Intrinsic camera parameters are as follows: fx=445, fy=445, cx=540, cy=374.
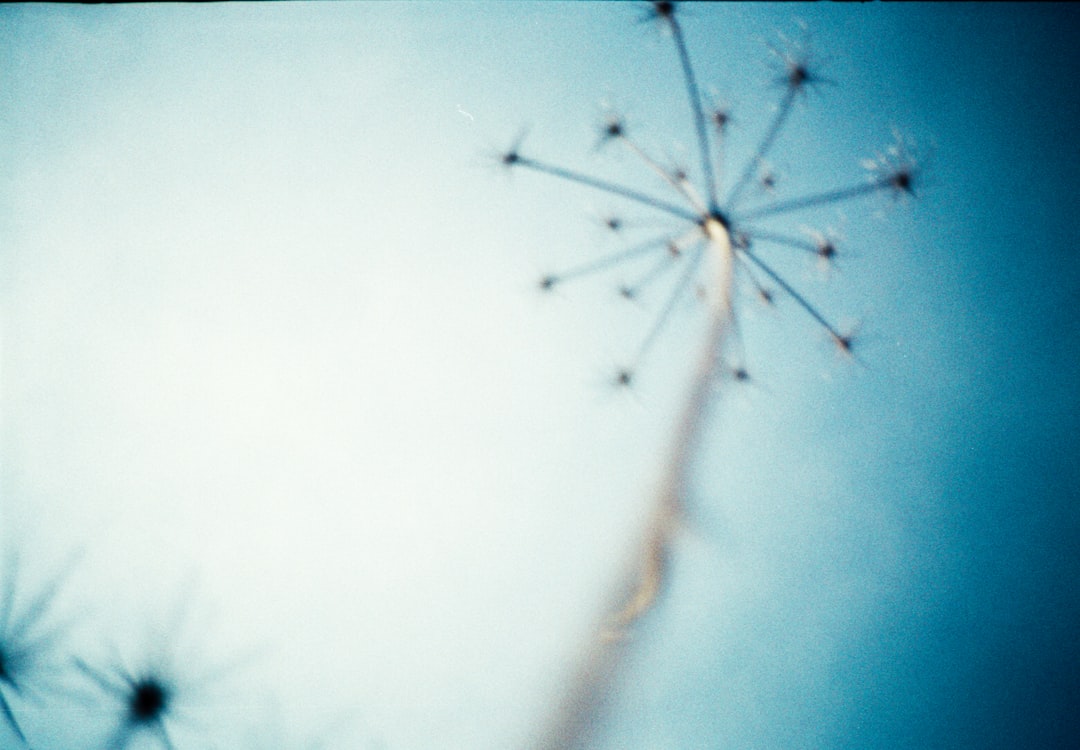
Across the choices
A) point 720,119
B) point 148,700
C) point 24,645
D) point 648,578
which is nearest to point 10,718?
point 24,645

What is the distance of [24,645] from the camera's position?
84.6 inches

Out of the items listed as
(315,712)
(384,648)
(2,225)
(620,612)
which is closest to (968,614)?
(620,612)

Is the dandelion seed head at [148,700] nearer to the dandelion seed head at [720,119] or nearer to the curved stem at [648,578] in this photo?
the curved stem at [648,578]

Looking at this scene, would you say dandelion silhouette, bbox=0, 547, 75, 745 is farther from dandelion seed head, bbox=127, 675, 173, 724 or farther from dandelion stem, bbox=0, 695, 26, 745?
dandelion seed head, bbox=127, 675, 173, 724

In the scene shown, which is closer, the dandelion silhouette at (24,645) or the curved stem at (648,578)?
the dandelion silhouette at (24,645)

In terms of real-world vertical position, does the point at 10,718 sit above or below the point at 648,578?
below

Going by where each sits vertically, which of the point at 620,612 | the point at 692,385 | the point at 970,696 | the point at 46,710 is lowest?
the point at 46,710

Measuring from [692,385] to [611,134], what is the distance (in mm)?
1379

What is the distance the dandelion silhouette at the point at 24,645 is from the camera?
2.14 metres

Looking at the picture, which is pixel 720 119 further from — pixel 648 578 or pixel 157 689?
pixel 157 689

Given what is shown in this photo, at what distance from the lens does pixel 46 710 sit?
Result: 7.05 ft

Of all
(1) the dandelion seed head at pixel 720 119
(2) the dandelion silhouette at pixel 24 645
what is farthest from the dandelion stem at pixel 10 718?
(1) the dandelion seed head at pixel 720 119

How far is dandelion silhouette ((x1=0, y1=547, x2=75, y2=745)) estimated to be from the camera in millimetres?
2137

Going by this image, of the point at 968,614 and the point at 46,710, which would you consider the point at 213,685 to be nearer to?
the point at 46,710
